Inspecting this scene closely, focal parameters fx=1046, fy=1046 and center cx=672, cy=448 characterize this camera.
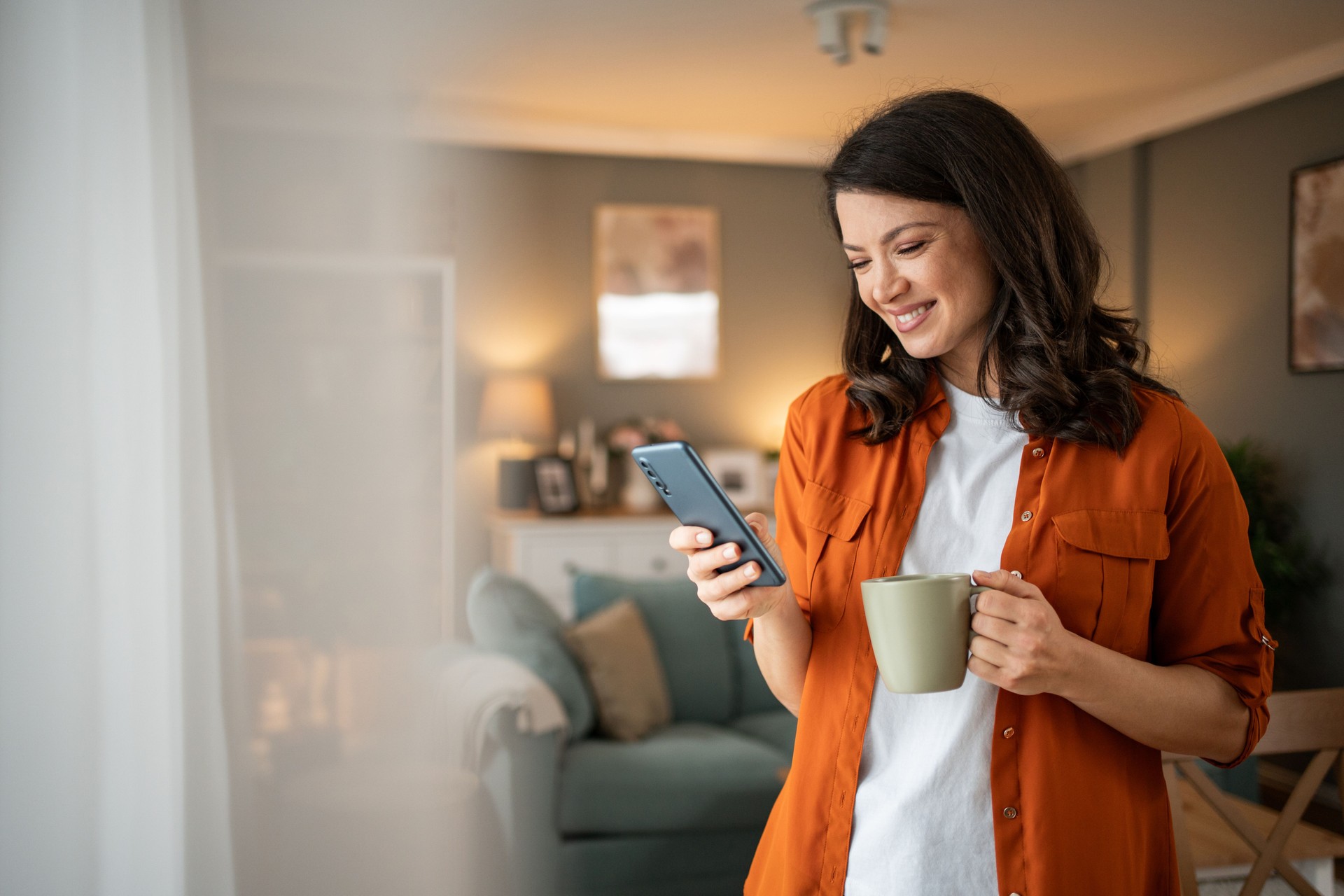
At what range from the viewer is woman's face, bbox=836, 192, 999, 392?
0.91 m

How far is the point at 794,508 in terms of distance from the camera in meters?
1.00

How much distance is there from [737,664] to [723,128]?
2586 millimetres

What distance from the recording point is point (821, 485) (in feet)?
3.23

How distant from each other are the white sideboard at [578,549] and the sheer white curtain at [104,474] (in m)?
3.23

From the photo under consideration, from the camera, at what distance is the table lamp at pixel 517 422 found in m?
4.48

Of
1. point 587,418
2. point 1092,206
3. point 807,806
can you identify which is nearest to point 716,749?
point 807,806

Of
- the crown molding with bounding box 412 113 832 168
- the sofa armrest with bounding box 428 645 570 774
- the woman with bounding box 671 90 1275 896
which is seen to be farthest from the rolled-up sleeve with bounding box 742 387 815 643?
the crown molding with bounding box 412 113 832 168

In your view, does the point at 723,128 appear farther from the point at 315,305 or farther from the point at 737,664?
the point at 315,305

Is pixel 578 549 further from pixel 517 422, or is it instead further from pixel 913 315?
pixel 913 315

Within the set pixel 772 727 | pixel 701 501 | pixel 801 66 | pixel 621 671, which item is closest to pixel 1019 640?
pixel 701 501

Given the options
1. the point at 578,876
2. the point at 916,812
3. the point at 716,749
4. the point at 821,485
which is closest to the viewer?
the point at 916,812

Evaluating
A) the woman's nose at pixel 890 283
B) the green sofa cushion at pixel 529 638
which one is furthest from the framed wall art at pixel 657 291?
the woman's nose at pixel 890 283

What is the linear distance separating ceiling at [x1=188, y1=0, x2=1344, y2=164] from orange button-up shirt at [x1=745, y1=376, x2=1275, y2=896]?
1973mm

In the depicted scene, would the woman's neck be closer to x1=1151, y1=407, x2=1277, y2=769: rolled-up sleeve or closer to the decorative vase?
x1=1151, y1=407, x2=1277, y2=769: rolled-up sleeve
